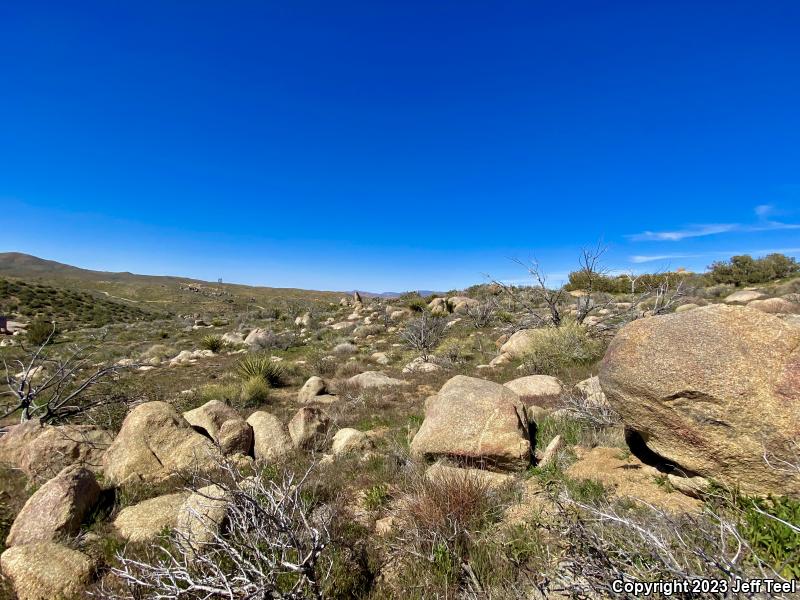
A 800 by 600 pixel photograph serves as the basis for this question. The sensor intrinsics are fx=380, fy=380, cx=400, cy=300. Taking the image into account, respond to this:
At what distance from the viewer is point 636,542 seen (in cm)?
Answer: 271

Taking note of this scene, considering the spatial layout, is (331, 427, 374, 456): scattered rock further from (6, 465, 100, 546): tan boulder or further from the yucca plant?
the yucca plant

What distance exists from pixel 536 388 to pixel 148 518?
22.7 ft

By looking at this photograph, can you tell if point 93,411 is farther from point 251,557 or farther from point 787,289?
point 787,289

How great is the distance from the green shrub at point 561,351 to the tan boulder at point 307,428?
5.99 metres

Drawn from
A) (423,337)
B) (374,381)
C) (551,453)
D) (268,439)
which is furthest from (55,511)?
(423,337)

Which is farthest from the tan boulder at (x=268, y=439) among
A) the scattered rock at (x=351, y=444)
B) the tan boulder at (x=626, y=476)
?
the tan boulder at (x=626, y=476)

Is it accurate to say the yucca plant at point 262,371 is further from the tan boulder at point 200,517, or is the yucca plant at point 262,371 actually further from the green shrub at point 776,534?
the green shrub at point 776,534

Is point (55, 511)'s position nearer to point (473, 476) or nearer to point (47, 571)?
point (47, 571)

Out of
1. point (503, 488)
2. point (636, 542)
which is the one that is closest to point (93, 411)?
point (503, 488)

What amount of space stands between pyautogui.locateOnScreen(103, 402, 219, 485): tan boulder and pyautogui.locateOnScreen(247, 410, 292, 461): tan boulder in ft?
2.81

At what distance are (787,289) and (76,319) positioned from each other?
5021 centimetres

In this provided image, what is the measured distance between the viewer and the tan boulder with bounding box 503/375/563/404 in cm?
775

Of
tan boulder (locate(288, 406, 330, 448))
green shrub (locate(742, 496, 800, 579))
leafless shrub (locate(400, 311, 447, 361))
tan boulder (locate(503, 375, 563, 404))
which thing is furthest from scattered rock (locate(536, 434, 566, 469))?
leafless shrub (locate(400, 311, 447, 361))

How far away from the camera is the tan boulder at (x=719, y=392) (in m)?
3.09
